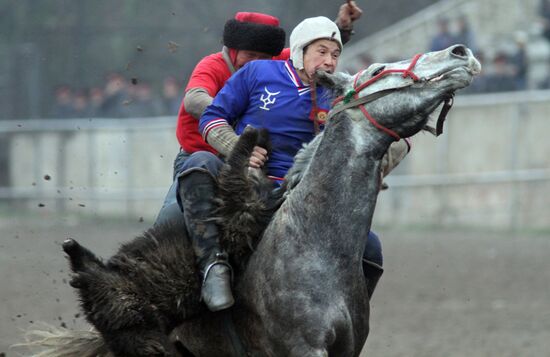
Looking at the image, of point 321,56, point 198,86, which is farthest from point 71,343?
point 321,56

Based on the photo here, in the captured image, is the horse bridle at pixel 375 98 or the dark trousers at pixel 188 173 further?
the dark trousers at pixel 188 173

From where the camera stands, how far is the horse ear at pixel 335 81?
5.57m

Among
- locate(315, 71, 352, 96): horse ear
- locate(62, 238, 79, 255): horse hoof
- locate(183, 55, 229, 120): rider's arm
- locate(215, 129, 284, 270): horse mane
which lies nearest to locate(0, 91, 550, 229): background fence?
locate(183, 55, 229, 120): rider's arm

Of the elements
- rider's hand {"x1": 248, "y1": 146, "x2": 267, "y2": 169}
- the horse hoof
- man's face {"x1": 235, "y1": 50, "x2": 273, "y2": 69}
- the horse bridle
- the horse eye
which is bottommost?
the horse hoof

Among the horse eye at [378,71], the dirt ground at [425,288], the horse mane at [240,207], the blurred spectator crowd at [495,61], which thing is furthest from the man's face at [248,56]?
the blurred spectator crowd at [495,61]

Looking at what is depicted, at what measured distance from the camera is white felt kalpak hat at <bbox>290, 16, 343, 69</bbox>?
5.82m

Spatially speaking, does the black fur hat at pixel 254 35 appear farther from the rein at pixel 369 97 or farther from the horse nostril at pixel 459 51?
the horse nostril at pixel 459 51

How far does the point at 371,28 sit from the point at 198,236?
47.9ft

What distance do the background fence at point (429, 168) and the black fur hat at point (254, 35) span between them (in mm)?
10050

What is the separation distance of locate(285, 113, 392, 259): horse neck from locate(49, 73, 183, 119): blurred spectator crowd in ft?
42.4

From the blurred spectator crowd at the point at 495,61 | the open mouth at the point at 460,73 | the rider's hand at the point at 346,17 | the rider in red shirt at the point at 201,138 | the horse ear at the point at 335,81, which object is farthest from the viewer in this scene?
the blurred spectator crowd at the point at 495,61

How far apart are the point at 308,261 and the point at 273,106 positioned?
34.6 inches

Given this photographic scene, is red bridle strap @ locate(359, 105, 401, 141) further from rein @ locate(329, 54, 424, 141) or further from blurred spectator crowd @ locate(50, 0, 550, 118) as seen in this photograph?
blurred spectator crowd @ locate(50, 0, 550, 118)

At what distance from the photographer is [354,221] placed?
5527 mm
